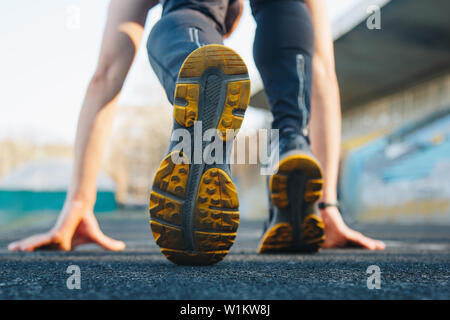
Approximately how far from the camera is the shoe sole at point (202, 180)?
93cm

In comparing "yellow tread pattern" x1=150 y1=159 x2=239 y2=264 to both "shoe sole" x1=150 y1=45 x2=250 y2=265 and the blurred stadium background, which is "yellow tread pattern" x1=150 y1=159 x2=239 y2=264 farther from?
the blurred stadium background

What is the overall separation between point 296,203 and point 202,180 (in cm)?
38

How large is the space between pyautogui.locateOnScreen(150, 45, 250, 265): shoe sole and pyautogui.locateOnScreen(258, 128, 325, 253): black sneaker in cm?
24

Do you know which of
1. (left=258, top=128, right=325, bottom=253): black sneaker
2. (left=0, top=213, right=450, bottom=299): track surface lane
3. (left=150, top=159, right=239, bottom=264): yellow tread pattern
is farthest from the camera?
(left=258, top=128, right=325, bottom=253): black sneaker

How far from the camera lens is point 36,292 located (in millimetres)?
648

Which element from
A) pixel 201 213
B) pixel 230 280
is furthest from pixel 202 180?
pixel 230 280

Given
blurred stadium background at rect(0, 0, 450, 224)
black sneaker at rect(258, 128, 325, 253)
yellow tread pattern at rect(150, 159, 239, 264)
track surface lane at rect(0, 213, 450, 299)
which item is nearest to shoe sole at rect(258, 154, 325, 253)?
black sneaker at rect(258, 128, 325, 253)

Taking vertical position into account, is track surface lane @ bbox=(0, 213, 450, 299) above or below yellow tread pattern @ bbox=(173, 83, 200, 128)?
below

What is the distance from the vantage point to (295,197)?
1.21 metres

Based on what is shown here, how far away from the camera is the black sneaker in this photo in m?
1.17

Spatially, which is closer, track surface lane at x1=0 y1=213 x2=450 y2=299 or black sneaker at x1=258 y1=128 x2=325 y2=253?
track surface lane at x1=0 y1=213 x2=450 y2=299

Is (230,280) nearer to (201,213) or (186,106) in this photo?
(201,213)
